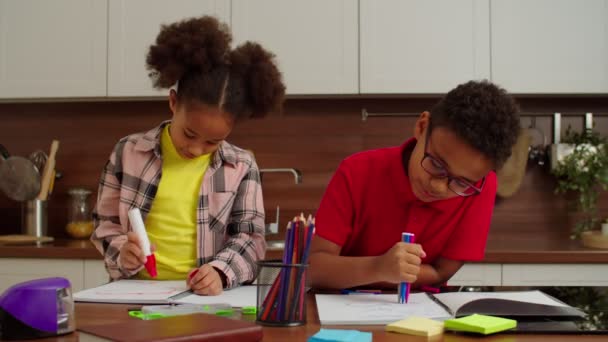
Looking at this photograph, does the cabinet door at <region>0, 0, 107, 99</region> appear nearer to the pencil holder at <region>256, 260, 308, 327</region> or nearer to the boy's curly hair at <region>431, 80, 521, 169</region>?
the boy's curly hair at <region>431, 80, 521, 169</region>

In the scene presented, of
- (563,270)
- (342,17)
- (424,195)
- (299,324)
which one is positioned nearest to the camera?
(299,324)

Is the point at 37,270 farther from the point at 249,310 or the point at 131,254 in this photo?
the point at 249,310

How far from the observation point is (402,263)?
1.11 metres

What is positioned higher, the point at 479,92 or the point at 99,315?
the point at 479,92

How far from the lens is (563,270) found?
2338 mm

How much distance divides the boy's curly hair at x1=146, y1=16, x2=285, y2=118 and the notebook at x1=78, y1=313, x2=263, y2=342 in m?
0.68

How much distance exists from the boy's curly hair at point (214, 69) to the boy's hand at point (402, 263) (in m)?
0.51

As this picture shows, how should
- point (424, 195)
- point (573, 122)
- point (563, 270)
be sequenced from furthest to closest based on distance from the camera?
point (573, 122) → point (563, 270) → point (424, 195)

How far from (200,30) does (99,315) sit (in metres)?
0.72

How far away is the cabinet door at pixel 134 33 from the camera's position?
2643 mm

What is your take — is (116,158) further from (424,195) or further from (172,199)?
(424,195)

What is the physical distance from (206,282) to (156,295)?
0.32 ft

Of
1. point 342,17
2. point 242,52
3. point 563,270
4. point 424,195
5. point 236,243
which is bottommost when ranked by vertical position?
point 563,270

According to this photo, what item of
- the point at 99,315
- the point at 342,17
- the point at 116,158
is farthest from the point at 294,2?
the point at 99,315
